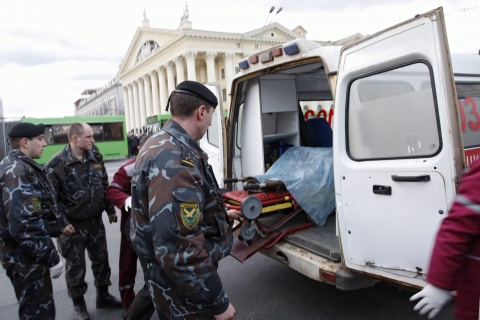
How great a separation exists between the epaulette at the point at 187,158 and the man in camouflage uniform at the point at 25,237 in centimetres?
169

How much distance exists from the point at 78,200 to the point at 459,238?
→ 3302 mm

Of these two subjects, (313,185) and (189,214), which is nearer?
(189,214)

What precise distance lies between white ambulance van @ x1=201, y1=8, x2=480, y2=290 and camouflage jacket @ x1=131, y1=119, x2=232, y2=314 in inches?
49.3

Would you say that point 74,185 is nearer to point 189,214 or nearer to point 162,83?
point 189,214

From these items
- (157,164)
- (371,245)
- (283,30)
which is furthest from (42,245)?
(283,30)

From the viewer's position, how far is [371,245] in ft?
8.71

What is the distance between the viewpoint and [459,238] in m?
1.55

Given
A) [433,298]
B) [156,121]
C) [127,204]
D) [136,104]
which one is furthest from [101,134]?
[136,104]

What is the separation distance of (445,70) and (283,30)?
47.9 metres

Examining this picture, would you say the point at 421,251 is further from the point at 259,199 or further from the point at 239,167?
the point at 239,167

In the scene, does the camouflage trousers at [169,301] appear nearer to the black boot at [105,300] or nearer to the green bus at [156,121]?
the black boot at [105,300]

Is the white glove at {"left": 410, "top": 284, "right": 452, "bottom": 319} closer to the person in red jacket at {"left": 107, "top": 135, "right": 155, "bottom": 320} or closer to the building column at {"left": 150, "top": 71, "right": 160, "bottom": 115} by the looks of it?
the person in red jacket at {"left": 107, "top": 135, "right": 155, "bottom": 320}

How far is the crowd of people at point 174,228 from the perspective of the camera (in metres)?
1.60

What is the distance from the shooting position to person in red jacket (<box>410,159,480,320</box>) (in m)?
1.54
